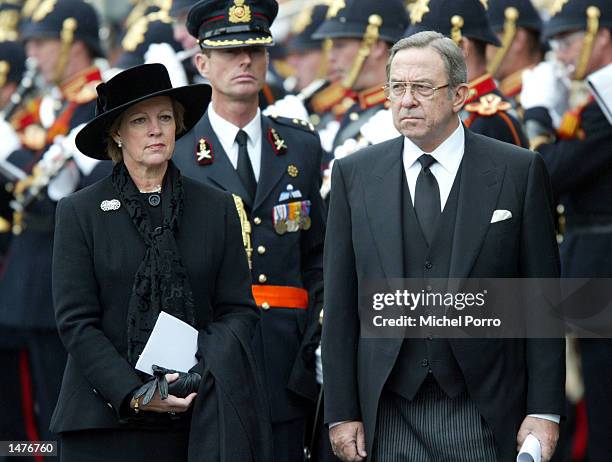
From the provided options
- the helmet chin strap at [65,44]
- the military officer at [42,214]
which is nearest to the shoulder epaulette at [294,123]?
the military officer at [42,214]

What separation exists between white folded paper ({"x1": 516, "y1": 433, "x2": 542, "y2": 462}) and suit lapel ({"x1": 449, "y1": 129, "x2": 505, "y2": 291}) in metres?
0.56

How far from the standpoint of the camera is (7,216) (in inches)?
361

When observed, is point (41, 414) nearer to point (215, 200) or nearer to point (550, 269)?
point (215, 200)

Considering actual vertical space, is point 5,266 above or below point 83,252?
above

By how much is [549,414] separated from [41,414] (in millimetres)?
4190

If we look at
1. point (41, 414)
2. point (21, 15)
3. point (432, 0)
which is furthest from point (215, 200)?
point (21, 15)

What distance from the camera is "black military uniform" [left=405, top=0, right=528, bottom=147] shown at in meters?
6.88

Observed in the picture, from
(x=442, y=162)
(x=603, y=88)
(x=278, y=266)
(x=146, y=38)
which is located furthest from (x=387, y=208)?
(x=146, y=38)

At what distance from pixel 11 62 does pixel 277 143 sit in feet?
13.3

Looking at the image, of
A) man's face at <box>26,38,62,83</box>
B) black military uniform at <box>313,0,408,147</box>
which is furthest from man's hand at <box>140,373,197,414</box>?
man's face at <box>26,38,62,83</box>

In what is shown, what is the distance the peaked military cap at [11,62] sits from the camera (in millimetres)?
10312

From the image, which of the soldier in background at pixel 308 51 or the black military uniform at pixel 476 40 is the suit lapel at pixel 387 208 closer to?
Answer: the black military uniform at pixel 476 40

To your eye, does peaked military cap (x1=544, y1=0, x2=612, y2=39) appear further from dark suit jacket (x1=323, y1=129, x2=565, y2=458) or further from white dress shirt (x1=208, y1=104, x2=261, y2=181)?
dark suit jacket (x1=323, y1=129, x2=565, y2=458)

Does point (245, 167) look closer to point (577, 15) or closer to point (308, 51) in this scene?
point (577, 15)
